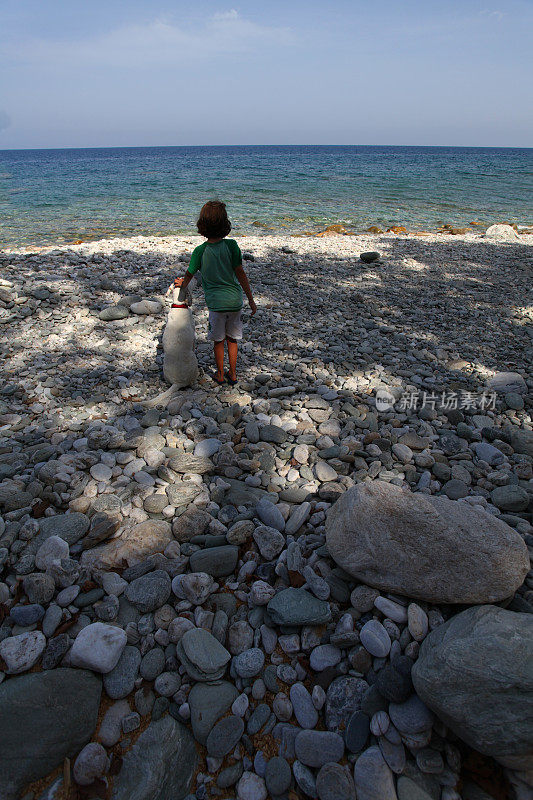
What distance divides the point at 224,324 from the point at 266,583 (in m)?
2.78

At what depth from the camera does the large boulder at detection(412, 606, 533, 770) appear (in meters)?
1.55

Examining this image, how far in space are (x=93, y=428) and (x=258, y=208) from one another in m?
16.8

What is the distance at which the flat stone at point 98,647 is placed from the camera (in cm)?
190

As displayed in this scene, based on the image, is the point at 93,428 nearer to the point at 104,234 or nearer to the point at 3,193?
the point at 104,234

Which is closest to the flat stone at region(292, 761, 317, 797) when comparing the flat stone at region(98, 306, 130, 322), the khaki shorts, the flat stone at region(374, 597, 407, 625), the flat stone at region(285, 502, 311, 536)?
the flat stone at region(374, 597, 407, 625)

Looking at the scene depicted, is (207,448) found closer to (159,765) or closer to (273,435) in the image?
(273,435)

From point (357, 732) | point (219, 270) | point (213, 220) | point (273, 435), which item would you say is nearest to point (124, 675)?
point (357, 732)

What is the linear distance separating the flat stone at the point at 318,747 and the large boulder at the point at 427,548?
0.71 m

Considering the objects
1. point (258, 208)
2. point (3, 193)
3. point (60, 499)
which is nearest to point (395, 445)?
point (60, 499)

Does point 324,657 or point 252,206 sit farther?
point 252,206

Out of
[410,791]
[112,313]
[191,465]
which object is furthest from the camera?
[112,313]

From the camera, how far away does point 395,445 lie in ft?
11.5

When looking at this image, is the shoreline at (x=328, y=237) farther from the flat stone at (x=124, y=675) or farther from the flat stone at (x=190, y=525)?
the flat stone at (x=124, y=675)

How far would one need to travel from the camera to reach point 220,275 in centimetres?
412
